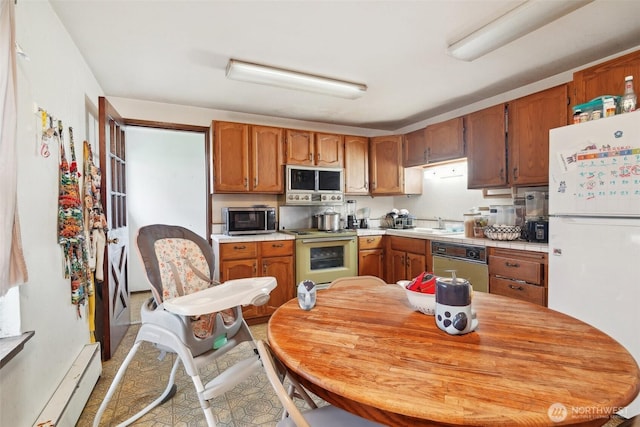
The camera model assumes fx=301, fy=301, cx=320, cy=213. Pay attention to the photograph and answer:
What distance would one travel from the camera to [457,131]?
333 cm

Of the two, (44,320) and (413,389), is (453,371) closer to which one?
→ (413,389)

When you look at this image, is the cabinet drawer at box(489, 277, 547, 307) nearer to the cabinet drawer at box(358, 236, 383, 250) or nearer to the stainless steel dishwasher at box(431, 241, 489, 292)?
the stainless steel dishwasher at box(431, 241, 489, 292)

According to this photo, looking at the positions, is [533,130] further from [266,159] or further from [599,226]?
[266,159]

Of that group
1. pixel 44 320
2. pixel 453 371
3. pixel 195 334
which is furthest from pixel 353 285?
pixel 44 320

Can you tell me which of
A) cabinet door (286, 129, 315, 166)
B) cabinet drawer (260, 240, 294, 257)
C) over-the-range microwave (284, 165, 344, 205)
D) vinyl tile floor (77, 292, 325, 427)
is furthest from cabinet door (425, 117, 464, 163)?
vinyl tile floor (77, 292, 325, 427)

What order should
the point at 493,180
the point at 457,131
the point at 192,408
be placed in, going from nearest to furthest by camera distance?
the point at 192,408 → the point at 493,180 → the point at 457,131

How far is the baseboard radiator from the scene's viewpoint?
1405mm

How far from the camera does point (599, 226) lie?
5.93ft

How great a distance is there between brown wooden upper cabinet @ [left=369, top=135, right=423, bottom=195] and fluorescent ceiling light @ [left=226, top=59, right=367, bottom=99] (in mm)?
1300

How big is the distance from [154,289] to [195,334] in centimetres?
33

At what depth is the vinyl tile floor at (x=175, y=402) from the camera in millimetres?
1751

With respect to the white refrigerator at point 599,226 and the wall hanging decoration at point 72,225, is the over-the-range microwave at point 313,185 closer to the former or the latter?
the wall hanging decoration at point 72,225

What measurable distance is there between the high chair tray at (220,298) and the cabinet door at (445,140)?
8.69 ft

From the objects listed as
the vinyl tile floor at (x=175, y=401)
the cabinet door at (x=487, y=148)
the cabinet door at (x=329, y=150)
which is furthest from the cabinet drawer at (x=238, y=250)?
the cabinet door at (x=487, y=148)
